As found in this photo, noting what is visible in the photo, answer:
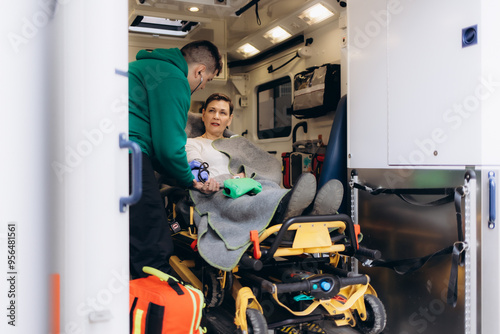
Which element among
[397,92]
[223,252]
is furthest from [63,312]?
[397,92]

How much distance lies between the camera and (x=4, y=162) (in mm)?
1053

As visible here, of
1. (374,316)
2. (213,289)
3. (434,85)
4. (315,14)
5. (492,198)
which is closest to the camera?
(492,198)

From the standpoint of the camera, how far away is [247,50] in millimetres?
6410

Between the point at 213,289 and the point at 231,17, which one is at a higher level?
the point at 231,17

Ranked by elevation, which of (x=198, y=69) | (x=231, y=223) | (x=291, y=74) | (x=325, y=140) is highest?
(x=291, y=74)

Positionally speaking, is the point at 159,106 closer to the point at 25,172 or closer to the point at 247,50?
the point at 25,172

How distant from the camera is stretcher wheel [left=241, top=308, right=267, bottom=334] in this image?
8.02 ft

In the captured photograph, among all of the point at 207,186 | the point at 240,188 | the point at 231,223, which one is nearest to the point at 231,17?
the point at 207,186

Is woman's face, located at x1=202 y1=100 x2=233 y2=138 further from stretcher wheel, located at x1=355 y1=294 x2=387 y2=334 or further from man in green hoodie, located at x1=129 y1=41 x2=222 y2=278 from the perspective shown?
stretcher wheel, located at x1=355 y1=294 x2=387 y2=334

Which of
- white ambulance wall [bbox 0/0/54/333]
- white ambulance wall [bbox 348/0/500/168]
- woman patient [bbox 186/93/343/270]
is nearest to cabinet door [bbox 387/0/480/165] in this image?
white ambulance wall [bbox 348/0/500/168]

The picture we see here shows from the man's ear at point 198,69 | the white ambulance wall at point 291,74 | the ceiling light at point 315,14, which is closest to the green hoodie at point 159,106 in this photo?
the man's ear at point 198,69

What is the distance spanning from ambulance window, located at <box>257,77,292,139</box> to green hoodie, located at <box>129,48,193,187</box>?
339 cm

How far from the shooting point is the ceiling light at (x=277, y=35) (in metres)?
5.50

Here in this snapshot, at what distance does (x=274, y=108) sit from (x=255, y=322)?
428 centimetres
